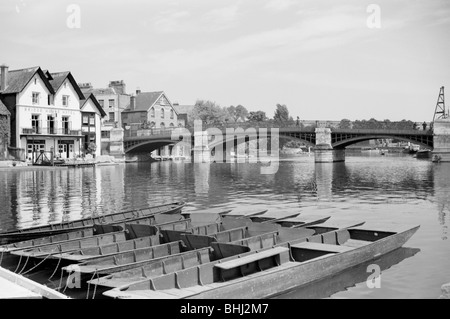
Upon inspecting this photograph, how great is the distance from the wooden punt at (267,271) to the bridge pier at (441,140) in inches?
2163

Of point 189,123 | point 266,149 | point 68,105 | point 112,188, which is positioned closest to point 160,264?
point 112,188

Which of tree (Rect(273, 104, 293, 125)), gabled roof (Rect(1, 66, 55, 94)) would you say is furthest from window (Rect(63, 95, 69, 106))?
tree (Rect(273, 104, 293, 125))

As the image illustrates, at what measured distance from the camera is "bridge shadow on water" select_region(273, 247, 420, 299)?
39.7 ft

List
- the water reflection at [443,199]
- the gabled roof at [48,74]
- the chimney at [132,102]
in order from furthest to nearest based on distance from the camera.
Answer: the chimney at [132,102]
the gabled roof at [48,74]
the water reflection at [443,199]

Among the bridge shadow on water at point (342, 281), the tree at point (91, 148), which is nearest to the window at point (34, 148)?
the tree at point (91, 148)

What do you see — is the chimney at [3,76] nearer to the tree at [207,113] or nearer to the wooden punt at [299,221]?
the tree at [207,113]

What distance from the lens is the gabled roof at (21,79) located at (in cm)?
6278

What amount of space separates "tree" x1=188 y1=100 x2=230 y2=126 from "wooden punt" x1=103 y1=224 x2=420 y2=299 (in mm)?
94413

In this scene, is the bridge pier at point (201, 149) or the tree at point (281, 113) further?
the tree at point (281, 113)

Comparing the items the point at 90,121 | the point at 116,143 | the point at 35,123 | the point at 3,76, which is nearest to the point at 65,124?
the point at 35,123

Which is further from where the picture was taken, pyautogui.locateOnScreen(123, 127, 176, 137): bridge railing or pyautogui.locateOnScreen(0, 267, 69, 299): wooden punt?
pyautogui.locateOnScreen(123, 127, 176, 137): bridge railing

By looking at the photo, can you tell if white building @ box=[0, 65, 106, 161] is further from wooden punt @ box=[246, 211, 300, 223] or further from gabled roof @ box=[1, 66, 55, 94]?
wooden punt @ box=[246, 211, 300, 223]

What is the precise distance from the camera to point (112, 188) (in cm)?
3862

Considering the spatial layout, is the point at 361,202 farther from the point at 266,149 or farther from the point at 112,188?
the point at 266,149
